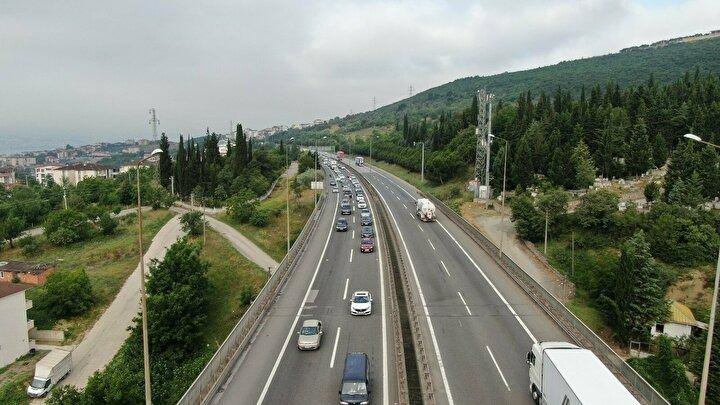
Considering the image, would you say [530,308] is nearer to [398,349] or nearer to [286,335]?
[398,349]

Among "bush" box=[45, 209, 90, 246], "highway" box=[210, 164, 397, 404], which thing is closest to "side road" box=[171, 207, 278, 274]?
"highway" box=[210, 164, 397, 404]

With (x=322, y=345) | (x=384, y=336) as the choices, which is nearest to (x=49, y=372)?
(x=322, y=345)

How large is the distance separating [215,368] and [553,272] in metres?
31.5

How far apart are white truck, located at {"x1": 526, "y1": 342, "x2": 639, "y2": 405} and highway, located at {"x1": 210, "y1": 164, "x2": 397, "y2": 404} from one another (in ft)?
20.2

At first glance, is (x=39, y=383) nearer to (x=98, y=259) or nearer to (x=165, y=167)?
(x=98, y=259)

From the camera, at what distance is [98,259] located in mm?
57750

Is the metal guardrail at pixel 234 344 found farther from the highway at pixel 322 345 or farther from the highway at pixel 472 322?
the highway at pixel 472 322

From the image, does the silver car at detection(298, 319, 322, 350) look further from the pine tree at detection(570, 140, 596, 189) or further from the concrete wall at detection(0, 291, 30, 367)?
the pine tree at detection(570, 140, 596, 189)

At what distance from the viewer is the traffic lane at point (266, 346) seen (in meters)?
21.0

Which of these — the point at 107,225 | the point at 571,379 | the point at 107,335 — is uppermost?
the point at 571,379

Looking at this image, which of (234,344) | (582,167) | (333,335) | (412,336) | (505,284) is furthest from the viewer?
(582,167)

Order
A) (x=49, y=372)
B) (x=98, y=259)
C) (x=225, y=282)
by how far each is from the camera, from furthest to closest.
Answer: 1. (x=98, y=259)
2. (x=225, y=282)
3. (x=49, y=372)

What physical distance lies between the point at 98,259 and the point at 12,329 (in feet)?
62.2

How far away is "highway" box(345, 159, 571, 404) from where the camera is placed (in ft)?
69.2
